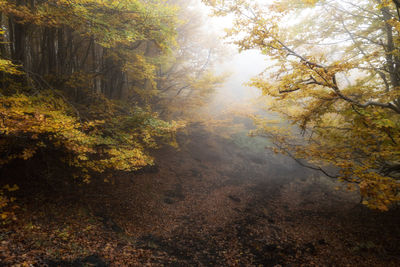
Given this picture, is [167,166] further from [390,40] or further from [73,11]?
[390,40]

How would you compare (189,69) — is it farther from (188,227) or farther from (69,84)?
(188,227)

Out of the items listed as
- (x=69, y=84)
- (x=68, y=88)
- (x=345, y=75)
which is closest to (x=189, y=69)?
(x=68, y=88)

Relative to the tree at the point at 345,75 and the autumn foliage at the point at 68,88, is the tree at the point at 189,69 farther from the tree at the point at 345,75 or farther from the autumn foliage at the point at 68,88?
the tree at the point at 345,75

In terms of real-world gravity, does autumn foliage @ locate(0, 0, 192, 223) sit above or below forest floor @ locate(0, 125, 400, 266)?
above

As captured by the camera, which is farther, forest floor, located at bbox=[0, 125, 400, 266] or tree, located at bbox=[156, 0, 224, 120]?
tree, located at bbox=[156, 0, 224, 120]

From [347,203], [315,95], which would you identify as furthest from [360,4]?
[347,203]

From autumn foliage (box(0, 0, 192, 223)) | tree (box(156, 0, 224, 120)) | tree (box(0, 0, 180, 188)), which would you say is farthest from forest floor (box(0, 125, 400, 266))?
tree (box(156, 0, 224, 120))

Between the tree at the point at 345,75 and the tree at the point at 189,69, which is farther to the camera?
the tree at the point at 189,69

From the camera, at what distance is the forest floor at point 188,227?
422 cm

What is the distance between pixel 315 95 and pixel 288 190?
8.20m

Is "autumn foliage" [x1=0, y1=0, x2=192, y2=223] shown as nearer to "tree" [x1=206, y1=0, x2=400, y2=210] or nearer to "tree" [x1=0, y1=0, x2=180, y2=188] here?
"tree" [x1=0, y1=0, x2=180, y2=188]

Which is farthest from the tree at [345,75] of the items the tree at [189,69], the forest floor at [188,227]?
the tree at [189,69]

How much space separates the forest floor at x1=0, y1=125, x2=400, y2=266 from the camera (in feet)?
13.9

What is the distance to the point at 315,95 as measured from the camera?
4859 mm
